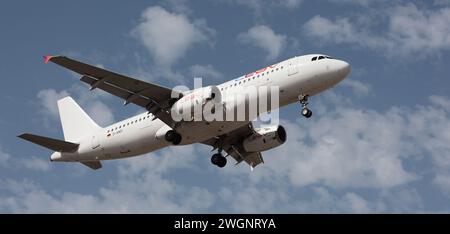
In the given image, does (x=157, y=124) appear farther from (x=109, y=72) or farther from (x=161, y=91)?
(x=109, y=72)

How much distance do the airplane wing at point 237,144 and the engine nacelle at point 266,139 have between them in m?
0.68

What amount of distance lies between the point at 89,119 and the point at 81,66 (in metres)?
14.0

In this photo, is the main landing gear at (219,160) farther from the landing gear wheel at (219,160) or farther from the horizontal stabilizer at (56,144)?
the horizontal stabilizer at (56,144)

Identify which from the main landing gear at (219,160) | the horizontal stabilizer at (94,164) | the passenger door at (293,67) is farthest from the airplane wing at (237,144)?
the passenger door at (293,67)

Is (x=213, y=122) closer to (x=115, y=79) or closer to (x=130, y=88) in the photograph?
(x=130, y=88)

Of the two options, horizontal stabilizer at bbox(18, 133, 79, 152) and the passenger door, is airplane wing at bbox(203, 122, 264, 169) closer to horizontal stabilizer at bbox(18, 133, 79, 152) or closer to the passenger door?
the passenger door

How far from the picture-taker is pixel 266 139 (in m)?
52.7

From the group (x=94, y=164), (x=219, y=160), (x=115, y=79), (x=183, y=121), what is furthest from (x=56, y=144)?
(x=219, y=160)

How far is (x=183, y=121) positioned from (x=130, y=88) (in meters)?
4.16

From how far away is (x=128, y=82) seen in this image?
4606 centimetres

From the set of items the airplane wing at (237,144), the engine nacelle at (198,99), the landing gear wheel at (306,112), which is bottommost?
the landing gear wheel at (306,112)

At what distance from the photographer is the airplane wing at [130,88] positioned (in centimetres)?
4425

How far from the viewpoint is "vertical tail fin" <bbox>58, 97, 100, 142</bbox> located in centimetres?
5631

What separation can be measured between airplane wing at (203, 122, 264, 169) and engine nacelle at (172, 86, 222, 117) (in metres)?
8.12
